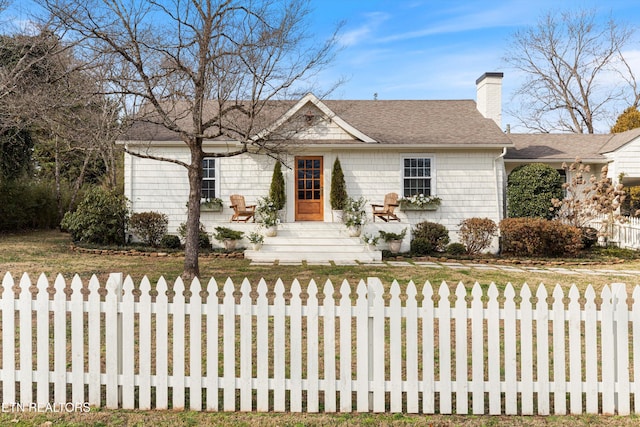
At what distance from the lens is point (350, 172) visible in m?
15.6

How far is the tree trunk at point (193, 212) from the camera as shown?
340 inches

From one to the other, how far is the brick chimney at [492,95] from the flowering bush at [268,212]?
872 centimetres

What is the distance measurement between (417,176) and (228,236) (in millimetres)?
A: 6152

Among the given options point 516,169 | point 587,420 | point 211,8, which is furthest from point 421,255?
point 587,420

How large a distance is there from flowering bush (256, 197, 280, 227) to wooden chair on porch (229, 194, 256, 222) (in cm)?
29

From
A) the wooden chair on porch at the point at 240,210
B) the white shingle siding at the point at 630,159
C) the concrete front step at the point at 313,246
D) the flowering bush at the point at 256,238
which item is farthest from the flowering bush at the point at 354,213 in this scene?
the white shingle siding at the point at 630,159

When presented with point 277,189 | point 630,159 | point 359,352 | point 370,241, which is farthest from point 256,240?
point 630,159

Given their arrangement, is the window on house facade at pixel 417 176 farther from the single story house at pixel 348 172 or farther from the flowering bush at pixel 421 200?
the flowering bush at pixel 421 200

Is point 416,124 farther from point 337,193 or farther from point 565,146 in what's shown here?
point 565,146

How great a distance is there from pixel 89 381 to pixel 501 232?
12.4m

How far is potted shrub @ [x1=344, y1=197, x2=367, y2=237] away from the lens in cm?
1389

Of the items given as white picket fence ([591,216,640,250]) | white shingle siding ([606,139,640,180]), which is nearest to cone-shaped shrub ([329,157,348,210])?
white picket fence ([591,216,640,250])

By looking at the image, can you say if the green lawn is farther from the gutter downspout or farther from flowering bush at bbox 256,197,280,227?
the gutter downspout

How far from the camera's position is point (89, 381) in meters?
3.85
